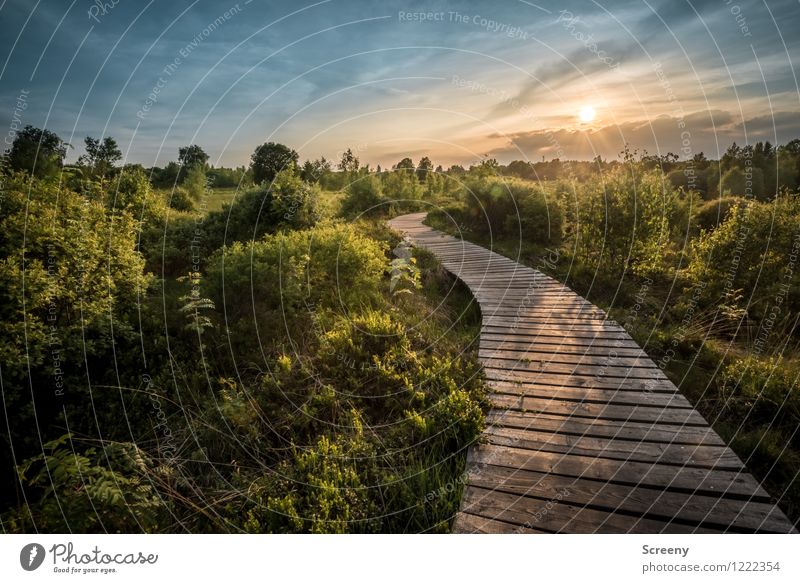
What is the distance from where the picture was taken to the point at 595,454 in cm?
345

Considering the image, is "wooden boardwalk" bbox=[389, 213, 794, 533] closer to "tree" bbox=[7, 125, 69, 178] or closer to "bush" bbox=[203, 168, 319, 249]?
"tree" bbox=[7, 125, 69, 178]

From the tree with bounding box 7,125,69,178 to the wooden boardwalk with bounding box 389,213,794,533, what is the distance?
4.34 meters

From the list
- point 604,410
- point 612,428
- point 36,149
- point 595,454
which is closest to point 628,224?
point 604,410

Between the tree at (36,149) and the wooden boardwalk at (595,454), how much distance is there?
4.34 meters

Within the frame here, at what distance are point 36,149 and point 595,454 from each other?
6.11 metres

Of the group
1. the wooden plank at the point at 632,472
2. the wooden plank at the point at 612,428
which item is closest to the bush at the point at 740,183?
the wooden plank at the point at 612,428

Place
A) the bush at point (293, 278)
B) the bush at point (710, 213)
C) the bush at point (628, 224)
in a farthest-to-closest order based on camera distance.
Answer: the bush at point (710, 213)
the bush at point (628, 224)
the bush at point (293, 278)

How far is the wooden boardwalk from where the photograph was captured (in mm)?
2828

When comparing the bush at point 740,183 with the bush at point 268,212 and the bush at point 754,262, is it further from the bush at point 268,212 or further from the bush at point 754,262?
the bush at point 268,212

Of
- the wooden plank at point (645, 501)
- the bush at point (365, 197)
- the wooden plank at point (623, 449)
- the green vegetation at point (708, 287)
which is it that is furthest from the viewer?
the bush at point (365, 197)

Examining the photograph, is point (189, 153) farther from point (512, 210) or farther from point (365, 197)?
point (365, 197)

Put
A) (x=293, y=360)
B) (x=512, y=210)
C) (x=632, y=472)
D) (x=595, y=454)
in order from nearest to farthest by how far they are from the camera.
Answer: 1. (x=632, y=472)
2. (x=595, y=454)
3. (x=293, y=360)
4. (x=512, y=210)

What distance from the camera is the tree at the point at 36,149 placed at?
309 cm

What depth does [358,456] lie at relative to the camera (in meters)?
3.94
